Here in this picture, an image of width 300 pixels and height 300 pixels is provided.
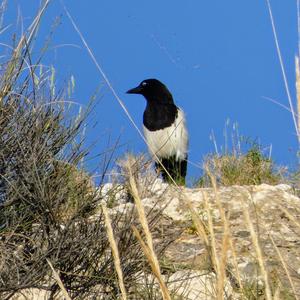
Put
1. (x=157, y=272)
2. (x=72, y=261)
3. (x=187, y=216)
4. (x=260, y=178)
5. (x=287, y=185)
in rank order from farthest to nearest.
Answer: (x=260, y=178)
(x=287, y=185)
(x=187, y=216)
(x=72, y=261)
(x=157, y=272)

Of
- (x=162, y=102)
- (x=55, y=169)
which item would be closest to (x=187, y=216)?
(x=55, y=169)

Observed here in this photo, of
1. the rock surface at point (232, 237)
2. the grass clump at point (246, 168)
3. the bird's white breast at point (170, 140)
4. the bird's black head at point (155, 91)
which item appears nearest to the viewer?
the rock surface at point (232, 237)

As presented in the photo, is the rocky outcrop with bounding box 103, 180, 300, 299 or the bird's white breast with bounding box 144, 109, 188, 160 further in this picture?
the bird's white breast with bounding box 144, 109, 188, 160

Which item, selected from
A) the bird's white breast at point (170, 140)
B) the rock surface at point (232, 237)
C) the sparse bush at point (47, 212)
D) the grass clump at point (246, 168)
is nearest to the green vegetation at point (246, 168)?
the grass clump at point (246, 168)

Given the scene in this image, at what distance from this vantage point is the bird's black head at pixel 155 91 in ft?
41.9

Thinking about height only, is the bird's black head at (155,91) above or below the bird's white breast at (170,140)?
above

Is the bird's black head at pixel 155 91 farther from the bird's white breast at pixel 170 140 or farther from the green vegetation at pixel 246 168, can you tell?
the green vegetation at pixel 246 168

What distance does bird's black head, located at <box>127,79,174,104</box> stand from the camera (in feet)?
41.9

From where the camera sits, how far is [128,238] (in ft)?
12.5

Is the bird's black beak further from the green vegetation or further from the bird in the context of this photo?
the green vegetation

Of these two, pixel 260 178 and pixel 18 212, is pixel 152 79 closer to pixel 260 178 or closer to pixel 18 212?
pixel 260 178

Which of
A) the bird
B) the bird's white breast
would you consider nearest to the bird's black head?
the bird

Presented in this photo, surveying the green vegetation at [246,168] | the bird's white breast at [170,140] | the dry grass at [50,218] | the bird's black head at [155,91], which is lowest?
the dry grass at [50,218]

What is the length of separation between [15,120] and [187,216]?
2470 millimetres
